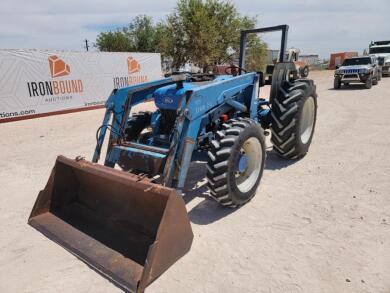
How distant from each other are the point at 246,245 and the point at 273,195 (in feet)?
4.31

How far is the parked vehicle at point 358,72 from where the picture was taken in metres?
16.4

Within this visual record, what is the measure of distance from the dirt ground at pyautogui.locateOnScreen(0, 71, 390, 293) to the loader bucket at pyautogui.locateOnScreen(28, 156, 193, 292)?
6.9 inches

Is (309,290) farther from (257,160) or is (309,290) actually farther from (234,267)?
(257,160)

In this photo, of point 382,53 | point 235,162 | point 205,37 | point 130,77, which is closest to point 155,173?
point 235,162

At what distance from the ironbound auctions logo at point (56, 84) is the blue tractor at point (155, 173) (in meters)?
8.50

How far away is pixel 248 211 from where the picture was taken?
4027 mm

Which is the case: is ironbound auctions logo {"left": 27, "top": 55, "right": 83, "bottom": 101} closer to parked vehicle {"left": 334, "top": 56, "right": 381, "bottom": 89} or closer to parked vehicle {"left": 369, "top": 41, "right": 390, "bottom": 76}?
parked vehicle {"left": 334, "top": 56, "right": 381, "bottom": 89}

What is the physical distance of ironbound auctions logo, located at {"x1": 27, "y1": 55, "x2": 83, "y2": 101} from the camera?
1175cm

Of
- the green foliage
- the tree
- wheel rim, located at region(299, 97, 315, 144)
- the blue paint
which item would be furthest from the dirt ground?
the tree

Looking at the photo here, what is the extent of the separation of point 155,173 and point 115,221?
69 centimetres

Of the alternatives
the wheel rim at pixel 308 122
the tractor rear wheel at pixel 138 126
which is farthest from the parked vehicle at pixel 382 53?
the tractor rear wheel at pixel 138 126

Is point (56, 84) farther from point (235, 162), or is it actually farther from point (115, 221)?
point (235, 162)

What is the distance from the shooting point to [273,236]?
3.46m

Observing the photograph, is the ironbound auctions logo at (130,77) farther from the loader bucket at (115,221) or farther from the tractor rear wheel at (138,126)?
the loader bucket at (115,221)
